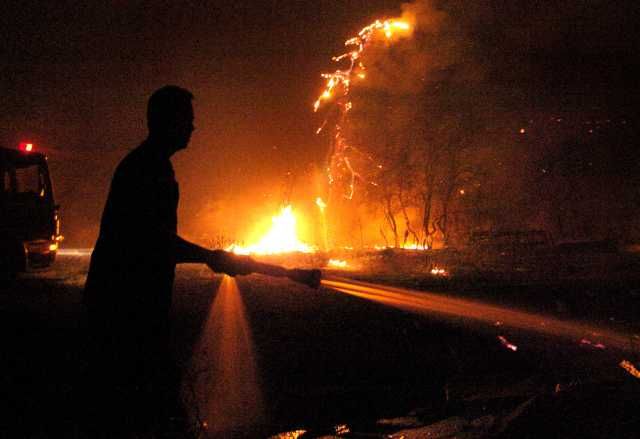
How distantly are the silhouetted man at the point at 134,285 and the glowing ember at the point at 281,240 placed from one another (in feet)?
63.6

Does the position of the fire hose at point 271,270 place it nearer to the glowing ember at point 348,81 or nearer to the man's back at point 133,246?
the man's back at point 133,246

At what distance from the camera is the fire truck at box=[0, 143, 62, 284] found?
1351 centimetres

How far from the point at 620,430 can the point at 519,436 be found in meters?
0.54

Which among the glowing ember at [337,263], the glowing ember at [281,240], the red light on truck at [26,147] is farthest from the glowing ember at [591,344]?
the glowing ember at [281,240]

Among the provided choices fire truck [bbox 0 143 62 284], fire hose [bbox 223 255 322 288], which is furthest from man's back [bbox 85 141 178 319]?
fire truck [bbox 0 143 62 284]

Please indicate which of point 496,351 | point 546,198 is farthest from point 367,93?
point 496,351

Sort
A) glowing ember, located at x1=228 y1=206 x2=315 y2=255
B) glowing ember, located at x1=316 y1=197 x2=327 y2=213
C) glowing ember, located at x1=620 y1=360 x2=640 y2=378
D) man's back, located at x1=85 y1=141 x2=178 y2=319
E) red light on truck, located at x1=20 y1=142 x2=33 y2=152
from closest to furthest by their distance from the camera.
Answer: man's back, located at x1=85 y1=141 x2=178 y2=319, glowing ember, located at x1=620 y1=360 x2=640 y2=378, red light on truck, located at x1=20 y1=142 x2=33 y2=152, glowing ember, located at x1=228 y1=206 x2=315 y2=255, glowing ember, located at x1=316 y1=197 x2=327 y2=213

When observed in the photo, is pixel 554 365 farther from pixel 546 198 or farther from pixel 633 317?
pixel 546 198

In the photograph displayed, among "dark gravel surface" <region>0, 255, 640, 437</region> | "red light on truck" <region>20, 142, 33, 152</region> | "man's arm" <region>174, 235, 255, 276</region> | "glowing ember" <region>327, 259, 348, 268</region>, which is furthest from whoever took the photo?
"glowing ember" <region>327, 259, 348, 268</region>

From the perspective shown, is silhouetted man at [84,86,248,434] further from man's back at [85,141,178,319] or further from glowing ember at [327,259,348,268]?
glowing ember at [327,259,348,268]

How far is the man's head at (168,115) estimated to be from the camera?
2.49 meters

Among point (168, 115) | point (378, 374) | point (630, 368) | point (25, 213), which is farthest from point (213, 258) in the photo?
point (25, 213)

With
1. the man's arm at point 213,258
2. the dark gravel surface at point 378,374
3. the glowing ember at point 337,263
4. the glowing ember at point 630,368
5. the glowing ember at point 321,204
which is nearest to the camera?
the man's arm at point 213,258

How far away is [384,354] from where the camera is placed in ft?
21.5
